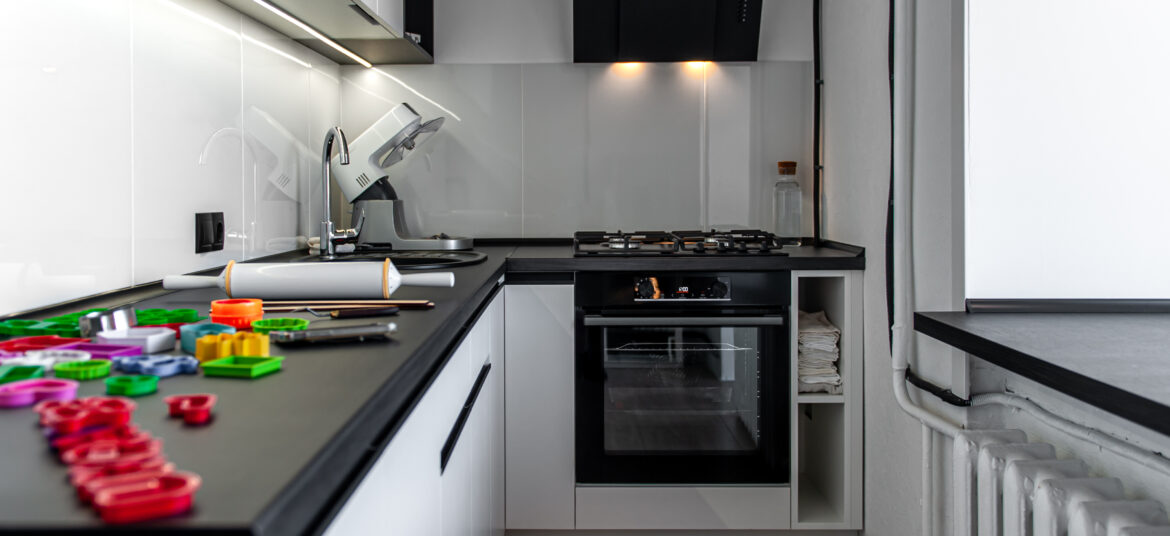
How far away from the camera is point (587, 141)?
3.01 metres

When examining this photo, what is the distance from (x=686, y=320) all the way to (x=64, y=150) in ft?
5.17

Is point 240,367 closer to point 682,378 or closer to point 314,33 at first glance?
point 682,378

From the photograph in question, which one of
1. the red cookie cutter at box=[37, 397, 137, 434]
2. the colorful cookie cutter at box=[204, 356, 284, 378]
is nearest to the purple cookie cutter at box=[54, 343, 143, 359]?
the colorful cookie cutter at box=[204, 356, 284, 378]

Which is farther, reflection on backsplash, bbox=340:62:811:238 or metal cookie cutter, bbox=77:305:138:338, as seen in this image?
reflection on backsplash, bbox=340:62:811:238

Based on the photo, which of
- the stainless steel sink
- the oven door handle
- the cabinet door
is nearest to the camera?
the cabinet door

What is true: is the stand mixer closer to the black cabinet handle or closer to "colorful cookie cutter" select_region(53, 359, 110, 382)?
the black cabinet handle

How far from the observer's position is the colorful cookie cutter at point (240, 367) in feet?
2.67

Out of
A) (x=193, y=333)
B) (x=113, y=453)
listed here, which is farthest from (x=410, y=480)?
A: (x=113, y=453)

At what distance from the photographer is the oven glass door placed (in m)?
2.40

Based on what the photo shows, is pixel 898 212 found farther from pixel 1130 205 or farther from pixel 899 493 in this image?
pixel 899 493

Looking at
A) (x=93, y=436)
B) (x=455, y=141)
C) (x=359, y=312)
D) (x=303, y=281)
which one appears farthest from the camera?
(x=455, y=141)

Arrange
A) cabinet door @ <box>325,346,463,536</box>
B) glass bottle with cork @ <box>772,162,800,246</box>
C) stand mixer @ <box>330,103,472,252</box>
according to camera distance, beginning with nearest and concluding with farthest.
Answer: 1. cabinet door @ <box>325,346,463,536</box>
2. stand mixer @ <box>330,103,472,252</box>
3. glass bottle with cork @ <box>772,162,800,246</box>

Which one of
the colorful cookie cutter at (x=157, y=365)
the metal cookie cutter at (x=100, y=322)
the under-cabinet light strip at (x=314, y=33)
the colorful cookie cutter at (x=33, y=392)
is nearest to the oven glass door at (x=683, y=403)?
the under-cabinet light strip at (x=314, y=33)

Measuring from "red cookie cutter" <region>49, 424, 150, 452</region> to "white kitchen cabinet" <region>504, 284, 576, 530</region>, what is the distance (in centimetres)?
183
